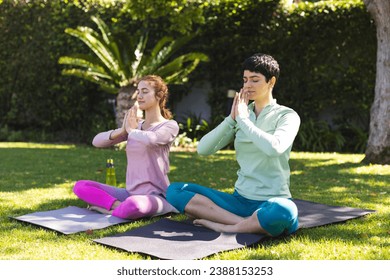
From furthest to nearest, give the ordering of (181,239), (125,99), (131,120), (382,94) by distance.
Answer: (125,99) → (382,94) → (131,120) → (181,239)

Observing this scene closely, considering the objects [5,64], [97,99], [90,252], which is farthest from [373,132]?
[5,64]

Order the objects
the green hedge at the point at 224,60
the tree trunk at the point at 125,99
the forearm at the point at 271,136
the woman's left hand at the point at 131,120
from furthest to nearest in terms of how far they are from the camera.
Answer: the green hedge at the point at 224,60, the tree trunk at the point at 125,99, the woman's left hand at the point at 131,120, the forearm at the point at 271,136

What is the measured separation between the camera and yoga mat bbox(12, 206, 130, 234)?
15.5 ft

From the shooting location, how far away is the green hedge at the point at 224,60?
1239 cm

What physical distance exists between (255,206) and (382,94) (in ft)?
16.8

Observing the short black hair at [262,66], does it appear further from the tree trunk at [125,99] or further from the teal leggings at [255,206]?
the tree trunk at [125,99]

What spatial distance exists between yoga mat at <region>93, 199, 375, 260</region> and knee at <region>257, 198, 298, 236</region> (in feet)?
0.39

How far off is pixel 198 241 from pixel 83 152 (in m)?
6.98

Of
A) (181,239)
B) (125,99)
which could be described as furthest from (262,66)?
(125,99)

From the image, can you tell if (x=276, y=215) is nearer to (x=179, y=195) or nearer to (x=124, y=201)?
(x=179, y=195)

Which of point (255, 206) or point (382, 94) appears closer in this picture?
point (255, 206)

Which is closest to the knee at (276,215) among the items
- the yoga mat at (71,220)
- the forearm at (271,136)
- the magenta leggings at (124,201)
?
the forearm at (271,136)

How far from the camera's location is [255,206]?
178 inches

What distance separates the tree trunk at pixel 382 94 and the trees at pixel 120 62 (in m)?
3.76
